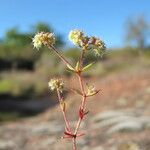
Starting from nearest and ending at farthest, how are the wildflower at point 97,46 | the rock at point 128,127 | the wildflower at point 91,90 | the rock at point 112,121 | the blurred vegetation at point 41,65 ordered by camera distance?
the wildflower at point 97,46 < the wildflower at point 91,90 < the rock at point 128,127 < the rock at point 112,121 < the blurred vegetation at point 41,65

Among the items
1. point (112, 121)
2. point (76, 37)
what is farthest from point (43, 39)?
point (112, 121)

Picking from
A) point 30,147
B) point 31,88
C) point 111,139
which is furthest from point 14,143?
point 31,88

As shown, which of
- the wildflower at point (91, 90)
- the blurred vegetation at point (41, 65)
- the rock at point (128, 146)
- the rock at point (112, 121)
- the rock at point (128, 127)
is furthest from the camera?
the blurred vegetation at point (41, 65)

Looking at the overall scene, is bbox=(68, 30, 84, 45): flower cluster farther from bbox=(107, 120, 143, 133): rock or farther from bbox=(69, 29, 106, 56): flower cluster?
bbox=(107, 120, 143, 133): rock

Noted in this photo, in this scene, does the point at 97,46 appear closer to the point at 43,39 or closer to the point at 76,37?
the point at 76,37

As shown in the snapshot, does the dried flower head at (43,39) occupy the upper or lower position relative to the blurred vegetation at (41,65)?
lower

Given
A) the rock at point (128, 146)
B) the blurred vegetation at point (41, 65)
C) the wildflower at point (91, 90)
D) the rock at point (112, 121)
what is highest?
the blurred vegetation at point (41, 65)

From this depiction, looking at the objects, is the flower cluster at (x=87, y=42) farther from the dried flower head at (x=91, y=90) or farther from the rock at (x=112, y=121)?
the rock at (x=112, y=121)

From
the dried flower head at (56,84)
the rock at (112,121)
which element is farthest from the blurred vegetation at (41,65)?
the dried flower head at (56,84)
